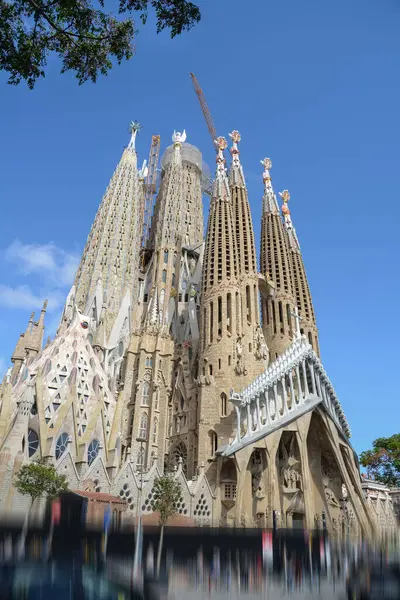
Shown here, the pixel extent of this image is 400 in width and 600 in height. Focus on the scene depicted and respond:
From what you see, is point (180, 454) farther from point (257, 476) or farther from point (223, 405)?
point (257, 476)

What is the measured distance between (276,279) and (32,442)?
25575 millimetres

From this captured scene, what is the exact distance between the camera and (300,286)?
4138cm

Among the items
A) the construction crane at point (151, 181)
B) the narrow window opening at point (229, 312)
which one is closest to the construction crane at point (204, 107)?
the construction crane at point (151, 181)

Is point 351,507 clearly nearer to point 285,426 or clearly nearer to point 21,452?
point 285,426

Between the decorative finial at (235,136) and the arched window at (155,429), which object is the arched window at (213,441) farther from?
the decorative finial at (235,136)

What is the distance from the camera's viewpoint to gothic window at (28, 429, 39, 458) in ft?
76.6

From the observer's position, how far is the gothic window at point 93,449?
24125 mm

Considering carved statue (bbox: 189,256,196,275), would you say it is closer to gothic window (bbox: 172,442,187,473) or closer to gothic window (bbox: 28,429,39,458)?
gothic window (bbox: 172,442,187,473)

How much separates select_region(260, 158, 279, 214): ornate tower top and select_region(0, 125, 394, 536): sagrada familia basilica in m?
1.20

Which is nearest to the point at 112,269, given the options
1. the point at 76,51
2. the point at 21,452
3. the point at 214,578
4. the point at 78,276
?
the point at 78,276

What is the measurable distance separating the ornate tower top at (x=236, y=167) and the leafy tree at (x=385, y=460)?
1130 inches

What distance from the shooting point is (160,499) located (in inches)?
839

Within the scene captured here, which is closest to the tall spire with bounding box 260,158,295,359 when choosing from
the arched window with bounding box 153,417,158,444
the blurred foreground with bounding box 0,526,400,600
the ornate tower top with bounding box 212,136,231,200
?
the ornate tower top with bounding box 212,136,231,200

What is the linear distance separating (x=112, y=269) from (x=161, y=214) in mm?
10288
